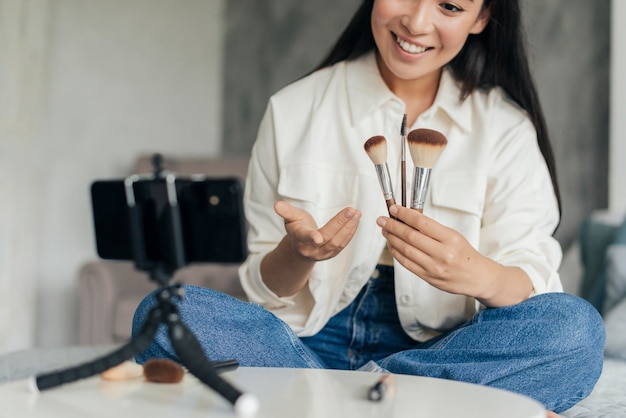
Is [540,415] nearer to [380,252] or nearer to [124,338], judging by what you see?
[380,252]

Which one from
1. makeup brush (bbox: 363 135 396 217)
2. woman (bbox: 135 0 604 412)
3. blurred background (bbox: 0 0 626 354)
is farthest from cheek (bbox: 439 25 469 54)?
blurred background (bbox: 0 0 626 354)

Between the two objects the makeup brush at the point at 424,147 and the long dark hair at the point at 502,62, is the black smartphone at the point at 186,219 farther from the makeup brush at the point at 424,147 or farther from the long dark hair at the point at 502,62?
the long dark hair at the point at 502,62

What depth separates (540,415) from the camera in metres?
0.73

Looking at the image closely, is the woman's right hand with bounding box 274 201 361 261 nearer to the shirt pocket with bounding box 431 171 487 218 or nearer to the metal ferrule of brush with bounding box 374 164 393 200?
the metal ferrule of brush with bounding box 374 164 393 200

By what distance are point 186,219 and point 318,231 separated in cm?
25

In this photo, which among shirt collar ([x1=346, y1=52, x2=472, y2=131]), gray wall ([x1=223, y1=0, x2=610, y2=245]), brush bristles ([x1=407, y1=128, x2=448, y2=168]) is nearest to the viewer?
brush bristles ([x1=407, y1=128, x2=448, y2=168])

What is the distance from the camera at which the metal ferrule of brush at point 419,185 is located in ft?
3.38

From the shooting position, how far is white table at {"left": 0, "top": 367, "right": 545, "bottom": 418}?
736 mm

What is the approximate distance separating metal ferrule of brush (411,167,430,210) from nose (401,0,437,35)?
35 cm

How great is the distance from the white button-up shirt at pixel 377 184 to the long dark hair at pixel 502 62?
0.02 meters

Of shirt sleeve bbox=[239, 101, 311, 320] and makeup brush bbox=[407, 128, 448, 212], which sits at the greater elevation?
makeup brush bbox=[407, 128, 448, 212]

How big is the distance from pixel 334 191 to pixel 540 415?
0.75 meters

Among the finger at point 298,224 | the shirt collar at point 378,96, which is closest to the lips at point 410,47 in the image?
the shirt collar at point 378,96

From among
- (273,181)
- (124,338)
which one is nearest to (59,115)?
(124,338)
